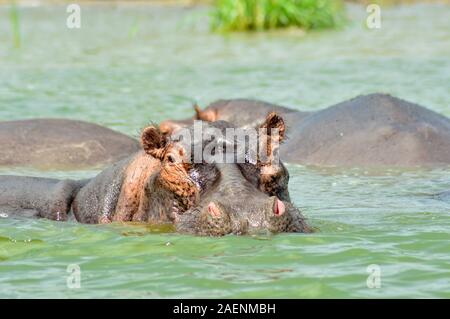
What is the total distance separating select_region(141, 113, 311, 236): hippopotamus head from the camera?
598cm

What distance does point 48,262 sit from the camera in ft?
21.0

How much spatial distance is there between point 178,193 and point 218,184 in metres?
0.35

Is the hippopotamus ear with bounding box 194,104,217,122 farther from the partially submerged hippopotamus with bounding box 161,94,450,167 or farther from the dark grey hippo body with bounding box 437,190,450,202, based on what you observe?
the dark grey hippo body with bounding box 437,190,450,202

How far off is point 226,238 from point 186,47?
45.9 feet

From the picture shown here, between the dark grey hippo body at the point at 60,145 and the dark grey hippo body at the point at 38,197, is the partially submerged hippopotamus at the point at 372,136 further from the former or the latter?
the dark grey hippo body at the point at 38,197

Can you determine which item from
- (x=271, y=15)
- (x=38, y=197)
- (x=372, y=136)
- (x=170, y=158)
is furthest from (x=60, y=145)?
(x=271, y=15)

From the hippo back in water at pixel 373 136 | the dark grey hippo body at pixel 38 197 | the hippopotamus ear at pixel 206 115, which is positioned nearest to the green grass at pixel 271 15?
the hippopotamus ear at pixel 206 115

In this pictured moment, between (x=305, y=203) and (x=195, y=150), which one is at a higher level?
(x=195, y=150)

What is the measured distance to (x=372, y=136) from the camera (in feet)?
33.6

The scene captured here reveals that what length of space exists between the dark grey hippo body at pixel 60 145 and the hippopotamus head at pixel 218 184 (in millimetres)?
3717

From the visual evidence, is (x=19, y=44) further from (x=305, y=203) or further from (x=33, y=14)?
(x=305, y=203)

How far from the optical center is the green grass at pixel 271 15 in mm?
21688
